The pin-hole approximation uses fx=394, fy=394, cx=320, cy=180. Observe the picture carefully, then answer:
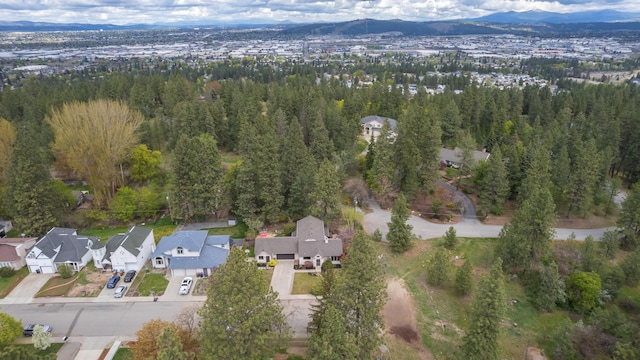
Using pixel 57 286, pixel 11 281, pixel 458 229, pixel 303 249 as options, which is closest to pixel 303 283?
pixel 303 249

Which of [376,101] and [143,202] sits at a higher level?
[376,101]

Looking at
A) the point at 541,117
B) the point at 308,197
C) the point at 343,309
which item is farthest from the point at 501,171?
the point at 541,117

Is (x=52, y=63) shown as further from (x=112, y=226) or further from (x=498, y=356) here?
(x=498, y=356)

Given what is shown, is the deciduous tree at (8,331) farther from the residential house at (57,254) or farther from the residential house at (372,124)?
the residential house at (372,124)

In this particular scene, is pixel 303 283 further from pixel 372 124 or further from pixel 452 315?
pixel 372 124

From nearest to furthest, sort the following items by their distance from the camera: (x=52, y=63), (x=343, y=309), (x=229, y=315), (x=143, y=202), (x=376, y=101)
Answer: (x=229, y=315), (x=343, y=309), (x=143, y=202), (x=376, y=101), (x=52, y=63)

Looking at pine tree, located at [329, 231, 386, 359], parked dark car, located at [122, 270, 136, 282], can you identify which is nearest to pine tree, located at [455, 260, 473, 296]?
pine tree, located at [329, 231, 386, 359]

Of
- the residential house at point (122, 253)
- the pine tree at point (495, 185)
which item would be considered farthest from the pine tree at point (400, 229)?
the residential house at point (122, 253)

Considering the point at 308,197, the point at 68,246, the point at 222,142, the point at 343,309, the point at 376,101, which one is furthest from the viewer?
the point at 376,101
